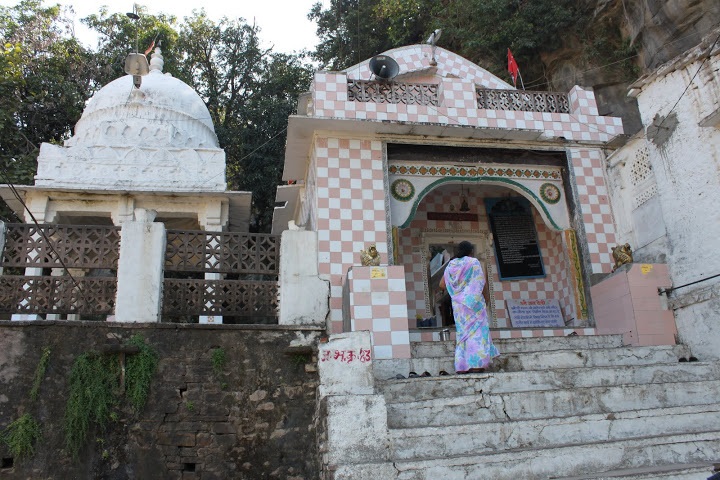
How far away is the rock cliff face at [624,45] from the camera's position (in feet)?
51.4

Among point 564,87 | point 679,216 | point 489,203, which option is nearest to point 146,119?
point 489,203

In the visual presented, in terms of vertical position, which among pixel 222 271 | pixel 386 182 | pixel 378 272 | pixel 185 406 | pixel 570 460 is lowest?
pixel 570 460

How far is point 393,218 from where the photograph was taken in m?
10.1

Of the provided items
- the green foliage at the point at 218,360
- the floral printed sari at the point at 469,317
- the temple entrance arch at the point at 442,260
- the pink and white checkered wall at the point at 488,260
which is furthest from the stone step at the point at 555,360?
the temple entrance arch at the point at 442,260

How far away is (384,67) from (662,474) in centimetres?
823

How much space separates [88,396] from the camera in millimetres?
6555

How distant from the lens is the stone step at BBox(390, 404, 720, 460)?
17.4 feet

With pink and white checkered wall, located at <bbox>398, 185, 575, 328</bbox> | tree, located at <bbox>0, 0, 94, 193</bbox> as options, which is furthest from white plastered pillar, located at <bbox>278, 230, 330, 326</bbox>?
tree, located at <bbox>0, 0, 94, 193</bbox>

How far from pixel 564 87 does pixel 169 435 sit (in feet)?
53.2

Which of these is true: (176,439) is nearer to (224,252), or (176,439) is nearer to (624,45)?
(224,252)

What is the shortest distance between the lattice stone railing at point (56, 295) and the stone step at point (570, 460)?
4.33 meters

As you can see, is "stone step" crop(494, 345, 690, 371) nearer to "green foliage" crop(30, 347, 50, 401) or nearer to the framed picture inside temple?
the framed picture inside temple

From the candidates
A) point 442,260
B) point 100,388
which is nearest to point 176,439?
point 100,388

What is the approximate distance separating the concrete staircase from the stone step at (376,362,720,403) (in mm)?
10
